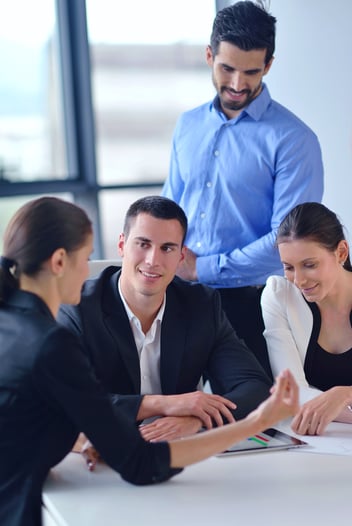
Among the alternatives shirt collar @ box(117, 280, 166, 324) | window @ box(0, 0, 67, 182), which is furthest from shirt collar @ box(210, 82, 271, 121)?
window @ box(0, 0, 67, 182)

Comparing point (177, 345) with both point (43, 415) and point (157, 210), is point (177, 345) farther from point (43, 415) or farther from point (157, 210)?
point (43, 415)

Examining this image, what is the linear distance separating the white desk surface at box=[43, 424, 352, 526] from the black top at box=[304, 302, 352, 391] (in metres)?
0.58

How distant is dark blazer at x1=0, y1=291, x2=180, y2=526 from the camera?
1.64m

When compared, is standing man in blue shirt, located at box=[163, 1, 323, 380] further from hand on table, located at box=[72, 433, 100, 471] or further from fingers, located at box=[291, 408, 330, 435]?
hand on table, located at box=[72, 433, 100, 471]

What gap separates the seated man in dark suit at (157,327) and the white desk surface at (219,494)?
1.44ft

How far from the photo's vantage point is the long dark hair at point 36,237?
1.72 metres

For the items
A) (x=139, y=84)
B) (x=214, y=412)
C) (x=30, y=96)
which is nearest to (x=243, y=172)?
(x=214, y=412)

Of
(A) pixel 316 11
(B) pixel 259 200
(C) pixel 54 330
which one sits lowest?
(B) pixel 259 200

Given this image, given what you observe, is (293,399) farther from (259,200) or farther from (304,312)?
(259,200)

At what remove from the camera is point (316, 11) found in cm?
465

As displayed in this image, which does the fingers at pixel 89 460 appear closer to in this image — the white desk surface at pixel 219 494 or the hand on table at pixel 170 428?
the white desk surface at pixel 219 494

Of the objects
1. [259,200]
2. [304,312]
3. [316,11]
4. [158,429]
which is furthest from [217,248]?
[316,11]

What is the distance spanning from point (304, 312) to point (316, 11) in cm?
263

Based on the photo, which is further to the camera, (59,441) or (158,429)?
(158,429)
